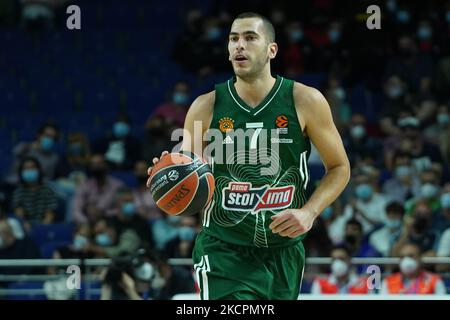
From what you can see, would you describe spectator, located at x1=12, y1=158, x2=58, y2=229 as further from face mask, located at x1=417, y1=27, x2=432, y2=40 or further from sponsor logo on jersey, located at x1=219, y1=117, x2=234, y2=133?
sponsor logo on jersey, located at x1=219, y1=117, x2=234, y2=133

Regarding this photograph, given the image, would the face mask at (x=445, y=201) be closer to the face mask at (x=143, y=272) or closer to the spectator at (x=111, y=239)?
the spectator at (x=111, y=239)

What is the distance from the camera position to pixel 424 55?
41.3 ft

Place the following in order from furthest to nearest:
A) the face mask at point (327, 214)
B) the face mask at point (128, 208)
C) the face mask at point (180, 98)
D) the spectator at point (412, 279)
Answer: the face mask at point (180, 98), the face mask at point (128, 208), the face mask at point (327, 214), the spectator at point (412, 279)

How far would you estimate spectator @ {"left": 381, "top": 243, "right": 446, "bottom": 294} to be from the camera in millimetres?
8992

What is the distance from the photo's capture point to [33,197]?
35.4 feet

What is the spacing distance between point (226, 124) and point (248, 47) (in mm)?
449

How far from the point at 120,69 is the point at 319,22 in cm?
267

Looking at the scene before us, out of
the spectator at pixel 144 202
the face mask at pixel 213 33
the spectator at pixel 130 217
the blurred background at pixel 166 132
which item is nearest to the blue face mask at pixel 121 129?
the blurred background at pixel 166 132

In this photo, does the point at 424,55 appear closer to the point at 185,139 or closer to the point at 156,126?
the point at 156,126

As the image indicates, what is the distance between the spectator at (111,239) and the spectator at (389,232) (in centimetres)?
231

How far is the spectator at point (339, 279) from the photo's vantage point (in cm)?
919

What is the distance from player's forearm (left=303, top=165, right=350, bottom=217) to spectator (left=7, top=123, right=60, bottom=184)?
6008 mm

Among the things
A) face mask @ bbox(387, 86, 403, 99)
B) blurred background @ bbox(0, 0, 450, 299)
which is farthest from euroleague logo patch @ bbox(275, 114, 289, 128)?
face mask @ bbox(387, 86, 403, 99)
